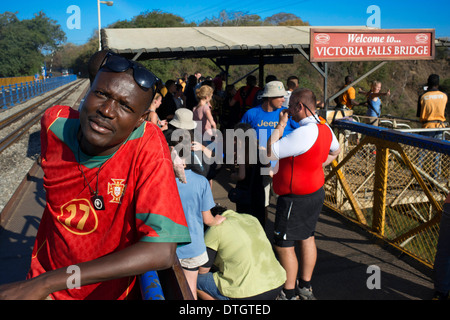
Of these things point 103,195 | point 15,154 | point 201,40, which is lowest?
point 15,154

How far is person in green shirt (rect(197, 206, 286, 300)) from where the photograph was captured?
9.95 ft

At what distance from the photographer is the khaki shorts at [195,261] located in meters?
3.21

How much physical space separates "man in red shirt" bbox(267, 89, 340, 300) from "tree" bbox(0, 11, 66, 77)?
80095 millimetres

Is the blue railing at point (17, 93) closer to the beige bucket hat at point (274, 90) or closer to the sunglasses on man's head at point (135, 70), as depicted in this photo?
the beige bucket hat at point (274, 90)

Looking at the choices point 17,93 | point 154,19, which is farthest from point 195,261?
point 154,19

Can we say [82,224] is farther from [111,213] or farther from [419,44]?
[419,44]

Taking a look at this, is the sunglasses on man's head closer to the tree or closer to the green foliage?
the green foliage

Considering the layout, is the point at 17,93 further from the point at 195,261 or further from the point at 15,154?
the point at 195,261

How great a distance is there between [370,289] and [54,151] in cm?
348

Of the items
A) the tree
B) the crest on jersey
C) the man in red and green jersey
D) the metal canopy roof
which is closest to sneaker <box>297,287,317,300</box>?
the man in red and green jersey

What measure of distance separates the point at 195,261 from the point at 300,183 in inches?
47.9

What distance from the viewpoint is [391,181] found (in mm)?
6262

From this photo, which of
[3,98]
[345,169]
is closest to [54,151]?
[345,169]
